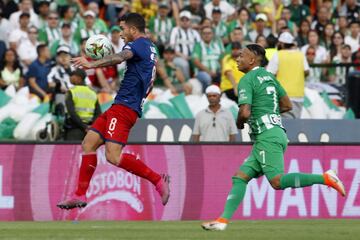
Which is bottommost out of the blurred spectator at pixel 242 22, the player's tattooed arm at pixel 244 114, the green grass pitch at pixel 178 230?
the green grass pitch at pixel 178 230

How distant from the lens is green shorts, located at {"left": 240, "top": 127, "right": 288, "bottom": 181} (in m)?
12.5

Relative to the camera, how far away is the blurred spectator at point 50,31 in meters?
22.9

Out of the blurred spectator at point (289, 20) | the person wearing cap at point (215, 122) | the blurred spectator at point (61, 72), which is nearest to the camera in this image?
the person wearing cap at point (215, 122)

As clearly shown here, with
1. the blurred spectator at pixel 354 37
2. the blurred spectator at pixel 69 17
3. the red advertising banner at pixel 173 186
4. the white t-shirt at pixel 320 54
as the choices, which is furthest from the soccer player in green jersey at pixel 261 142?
the blurred spectator at pixel 354 37

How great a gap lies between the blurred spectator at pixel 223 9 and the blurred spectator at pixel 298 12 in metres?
1.30

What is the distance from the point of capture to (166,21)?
78.2 feet

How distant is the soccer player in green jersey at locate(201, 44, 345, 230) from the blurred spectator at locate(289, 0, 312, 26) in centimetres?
1310

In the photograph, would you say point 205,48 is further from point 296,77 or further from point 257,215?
point 257,215

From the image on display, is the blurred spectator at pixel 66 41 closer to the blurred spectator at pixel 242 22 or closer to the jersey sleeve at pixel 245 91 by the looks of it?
the blurred spectator at pixel 242 22

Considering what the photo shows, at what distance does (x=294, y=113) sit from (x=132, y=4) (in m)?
6.03

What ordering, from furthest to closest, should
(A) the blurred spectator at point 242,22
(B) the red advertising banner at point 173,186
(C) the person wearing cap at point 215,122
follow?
1. (A) the blurred spectator at point 242,22
2. (C) the person wearing cap at point 215,122
3. (B) the red advertising banner at point 173,186

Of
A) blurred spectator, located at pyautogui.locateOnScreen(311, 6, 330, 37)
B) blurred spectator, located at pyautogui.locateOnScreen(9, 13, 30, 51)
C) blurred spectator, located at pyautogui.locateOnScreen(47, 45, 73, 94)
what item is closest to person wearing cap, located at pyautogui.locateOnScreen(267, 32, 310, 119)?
blurred spectator, located at pyautogui.locateOnScreen(47, 45, 73, 94)

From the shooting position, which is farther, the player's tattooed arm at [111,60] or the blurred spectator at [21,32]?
the blurred spectator at [21,32]

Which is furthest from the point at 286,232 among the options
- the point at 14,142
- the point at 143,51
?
the point at 14,142
